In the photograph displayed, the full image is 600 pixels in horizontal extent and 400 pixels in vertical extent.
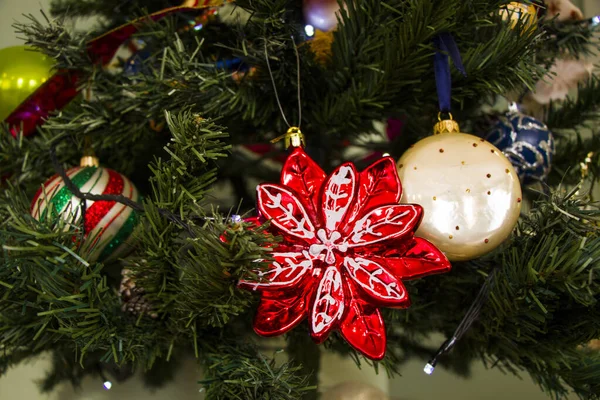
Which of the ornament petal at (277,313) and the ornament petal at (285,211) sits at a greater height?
the ornament petal at (285,211)

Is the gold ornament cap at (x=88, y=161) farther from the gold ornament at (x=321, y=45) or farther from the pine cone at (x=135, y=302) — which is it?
the gold ornament at (x=321, y=45)

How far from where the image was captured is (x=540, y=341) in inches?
17.8

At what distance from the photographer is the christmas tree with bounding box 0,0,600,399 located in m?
0.37

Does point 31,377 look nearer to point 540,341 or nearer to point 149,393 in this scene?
point 149,393

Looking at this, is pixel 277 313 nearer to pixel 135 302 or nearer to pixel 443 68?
pixel 135 302

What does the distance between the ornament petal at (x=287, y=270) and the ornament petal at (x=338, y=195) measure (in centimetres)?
3

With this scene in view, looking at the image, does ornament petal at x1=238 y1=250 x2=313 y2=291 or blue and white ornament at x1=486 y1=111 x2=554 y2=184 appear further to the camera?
blue and white ornament at x1=486 y1=111 x2=554 y2=184

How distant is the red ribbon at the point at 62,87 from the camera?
554 mm

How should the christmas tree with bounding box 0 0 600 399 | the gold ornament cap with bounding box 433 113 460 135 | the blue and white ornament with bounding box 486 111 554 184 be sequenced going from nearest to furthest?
the christmas tree with bounding box 0 0 600 399
the gold ornament cap with bounding box 433 113 460 135
the blue and white ornament with bounding box 486 111 554 184

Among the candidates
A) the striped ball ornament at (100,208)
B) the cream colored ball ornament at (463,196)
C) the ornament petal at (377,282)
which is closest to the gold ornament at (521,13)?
the cream colored ball ornament at (463,196)

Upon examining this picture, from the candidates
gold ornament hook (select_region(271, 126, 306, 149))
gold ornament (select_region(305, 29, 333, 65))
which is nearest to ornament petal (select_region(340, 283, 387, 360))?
gold ornament hook (select_region(271, 126, 306, 149))

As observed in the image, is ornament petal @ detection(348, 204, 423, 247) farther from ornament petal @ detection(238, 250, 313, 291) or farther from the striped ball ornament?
the striped ball ornament

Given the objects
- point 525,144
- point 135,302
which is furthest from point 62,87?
point 525,144

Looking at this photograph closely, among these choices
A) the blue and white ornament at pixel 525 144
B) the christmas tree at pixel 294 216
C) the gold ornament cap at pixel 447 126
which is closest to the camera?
the christmas tree at pixel 294 216
